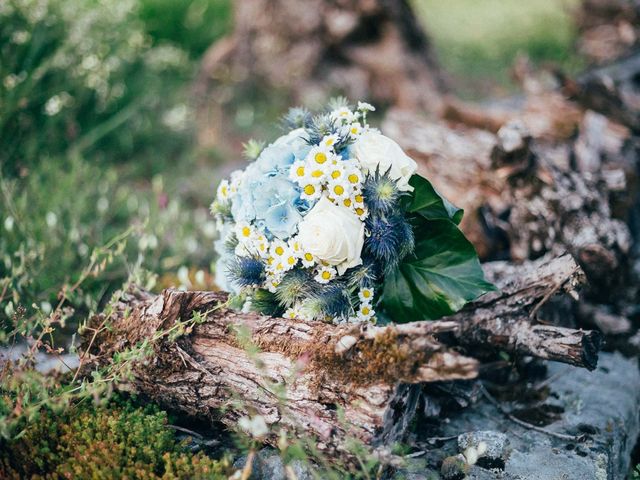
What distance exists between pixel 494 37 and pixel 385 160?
818 centimetres

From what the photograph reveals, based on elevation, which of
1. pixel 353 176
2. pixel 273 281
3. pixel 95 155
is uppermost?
pixel 353 176

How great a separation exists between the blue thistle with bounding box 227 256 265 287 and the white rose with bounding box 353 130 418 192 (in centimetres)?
54

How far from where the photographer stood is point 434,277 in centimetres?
226

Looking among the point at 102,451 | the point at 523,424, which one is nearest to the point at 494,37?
the point at 523,424

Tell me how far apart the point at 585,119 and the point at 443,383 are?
2.45 meters

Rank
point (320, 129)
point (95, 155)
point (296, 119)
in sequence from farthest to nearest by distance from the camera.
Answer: point (95, 155) < point (296, 119) < point (320, 129)

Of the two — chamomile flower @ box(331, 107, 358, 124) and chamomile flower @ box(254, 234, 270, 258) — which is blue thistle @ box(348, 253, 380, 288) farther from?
chamomile flower @ box(331, 107, 358, 124)

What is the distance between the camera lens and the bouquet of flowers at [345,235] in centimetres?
207

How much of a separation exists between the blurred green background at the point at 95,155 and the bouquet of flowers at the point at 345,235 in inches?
24.2

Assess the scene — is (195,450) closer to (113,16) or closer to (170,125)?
(113,16)

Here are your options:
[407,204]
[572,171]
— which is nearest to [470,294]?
[407,204]

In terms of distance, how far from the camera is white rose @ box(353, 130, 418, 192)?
2.14m

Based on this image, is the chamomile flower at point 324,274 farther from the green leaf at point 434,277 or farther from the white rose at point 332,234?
the green leaf at point 434,277

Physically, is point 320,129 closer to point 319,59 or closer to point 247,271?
point 247,271
